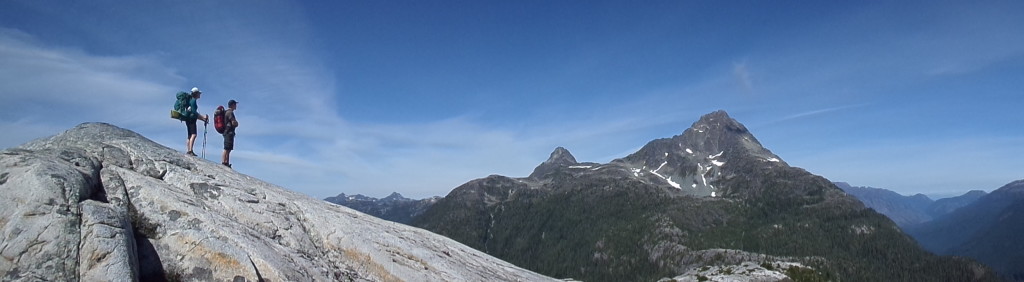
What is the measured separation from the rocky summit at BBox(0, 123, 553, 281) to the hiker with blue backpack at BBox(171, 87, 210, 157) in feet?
9.50

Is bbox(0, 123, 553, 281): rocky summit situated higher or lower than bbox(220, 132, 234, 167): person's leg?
lower

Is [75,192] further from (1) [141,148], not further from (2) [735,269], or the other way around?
(2) [735,269]

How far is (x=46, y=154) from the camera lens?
1088cm

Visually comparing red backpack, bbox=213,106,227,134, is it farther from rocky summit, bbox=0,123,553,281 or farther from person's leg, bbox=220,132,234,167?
rocky summit, bbox=0,123,553,281

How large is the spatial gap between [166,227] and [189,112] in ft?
30.4

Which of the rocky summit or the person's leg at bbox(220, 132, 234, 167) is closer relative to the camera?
the rocky summit

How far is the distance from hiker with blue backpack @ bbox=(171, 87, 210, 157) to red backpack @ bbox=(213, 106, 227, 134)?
1.98 feet

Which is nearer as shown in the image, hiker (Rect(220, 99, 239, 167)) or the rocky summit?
the rocky summit

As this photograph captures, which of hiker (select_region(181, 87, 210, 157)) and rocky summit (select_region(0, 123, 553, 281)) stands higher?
hiker (select_region(181, 87, 210, 157))

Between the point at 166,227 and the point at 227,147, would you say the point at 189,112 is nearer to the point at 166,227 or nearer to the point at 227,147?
the point at 227,147

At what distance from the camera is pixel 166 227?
36.4 ft

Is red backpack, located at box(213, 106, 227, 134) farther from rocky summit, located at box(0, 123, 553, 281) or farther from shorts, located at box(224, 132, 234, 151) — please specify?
rocky summit, located at box(0, 123, 553, 281)

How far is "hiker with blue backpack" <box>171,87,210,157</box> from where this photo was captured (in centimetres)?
1816

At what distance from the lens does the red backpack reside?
1971cm
